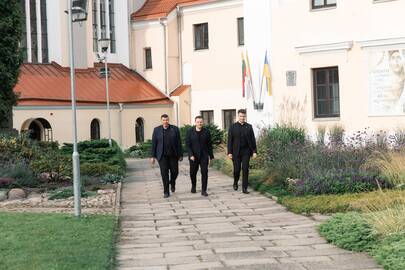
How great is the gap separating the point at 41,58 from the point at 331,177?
2635 centimetres

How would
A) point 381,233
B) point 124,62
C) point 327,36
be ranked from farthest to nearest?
point 124,62, point 327,36, point 381,233

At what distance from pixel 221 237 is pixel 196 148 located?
5183mm

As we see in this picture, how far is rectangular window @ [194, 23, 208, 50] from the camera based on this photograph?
116ft

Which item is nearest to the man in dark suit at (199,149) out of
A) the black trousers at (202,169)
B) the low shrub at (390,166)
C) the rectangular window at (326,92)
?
the black trousers at (202,169)

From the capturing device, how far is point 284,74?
68.7 feet

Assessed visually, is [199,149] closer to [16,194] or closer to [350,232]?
[16,194]

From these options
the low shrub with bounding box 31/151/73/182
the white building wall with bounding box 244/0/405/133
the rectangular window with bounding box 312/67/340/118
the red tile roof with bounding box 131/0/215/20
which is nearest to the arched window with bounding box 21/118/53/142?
the red tile roof with bounding box 131/0/215/20

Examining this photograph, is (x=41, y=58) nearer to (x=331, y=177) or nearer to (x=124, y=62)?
(x=124, y=62)

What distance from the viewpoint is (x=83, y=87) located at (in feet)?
116

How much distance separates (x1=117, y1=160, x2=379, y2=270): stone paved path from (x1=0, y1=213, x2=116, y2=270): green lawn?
0.28 metres

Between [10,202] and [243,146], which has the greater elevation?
[243,146]

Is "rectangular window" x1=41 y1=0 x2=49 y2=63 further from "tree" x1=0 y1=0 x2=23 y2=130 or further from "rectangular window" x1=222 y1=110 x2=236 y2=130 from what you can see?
"tree" x1=0 y1=0 x2=23 y2=130

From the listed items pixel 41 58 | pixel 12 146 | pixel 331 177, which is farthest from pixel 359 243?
pixel 41 58

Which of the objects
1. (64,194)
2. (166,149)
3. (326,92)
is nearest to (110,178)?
(64,194)
